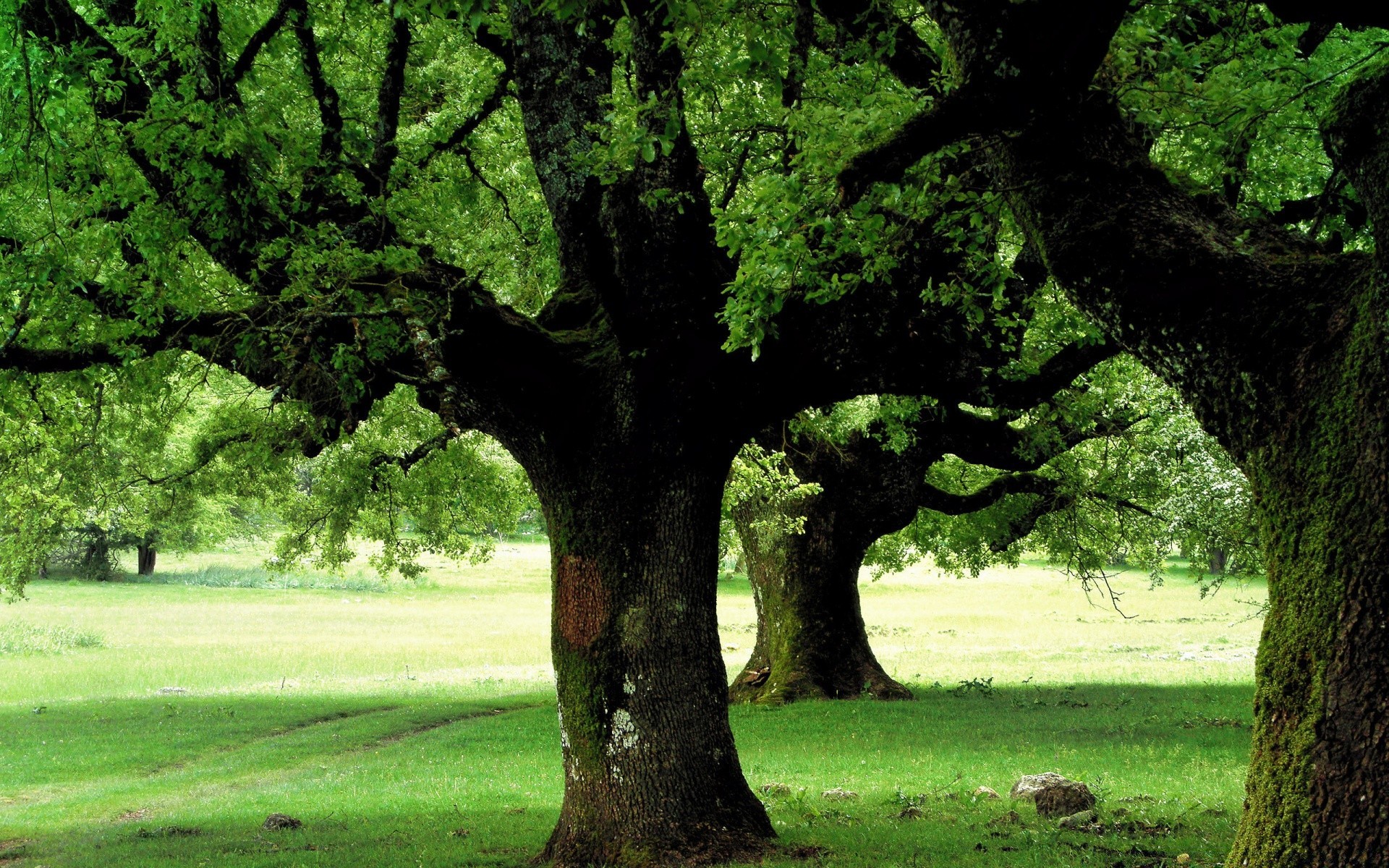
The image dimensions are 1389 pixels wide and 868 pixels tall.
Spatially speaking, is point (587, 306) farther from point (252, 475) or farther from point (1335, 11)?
point (252, 475)

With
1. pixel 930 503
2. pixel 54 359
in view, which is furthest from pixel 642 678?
pixel 930 503

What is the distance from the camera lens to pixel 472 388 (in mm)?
9375

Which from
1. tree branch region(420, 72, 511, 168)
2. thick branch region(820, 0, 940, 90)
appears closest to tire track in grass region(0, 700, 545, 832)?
tree branch region(420, 72, 511, 168)

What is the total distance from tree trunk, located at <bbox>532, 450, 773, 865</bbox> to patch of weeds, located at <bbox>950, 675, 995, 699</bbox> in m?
16.7

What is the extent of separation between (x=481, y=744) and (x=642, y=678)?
11.8 meters

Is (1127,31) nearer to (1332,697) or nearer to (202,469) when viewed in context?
(1332,697)

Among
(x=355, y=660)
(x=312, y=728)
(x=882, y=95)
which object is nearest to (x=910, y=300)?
(x=882, y=95)

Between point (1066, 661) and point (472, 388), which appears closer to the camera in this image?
point (472, 388)

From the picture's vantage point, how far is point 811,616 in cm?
2212

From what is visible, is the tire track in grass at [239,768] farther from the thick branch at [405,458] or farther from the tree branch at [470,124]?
the tree branch at [470,124]

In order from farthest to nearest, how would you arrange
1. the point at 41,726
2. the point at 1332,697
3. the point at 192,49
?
1. the point at 41,726
2. the point at 192,49
3. the point at 1332,697

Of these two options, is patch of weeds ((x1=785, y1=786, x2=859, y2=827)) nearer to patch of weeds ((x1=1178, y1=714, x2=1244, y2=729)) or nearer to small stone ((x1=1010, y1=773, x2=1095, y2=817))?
small stone ((x1=1010, y1=773, x2=1095, y2=817))

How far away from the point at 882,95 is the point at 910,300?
7.31ft

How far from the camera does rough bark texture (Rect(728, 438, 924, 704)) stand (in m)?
21.0
